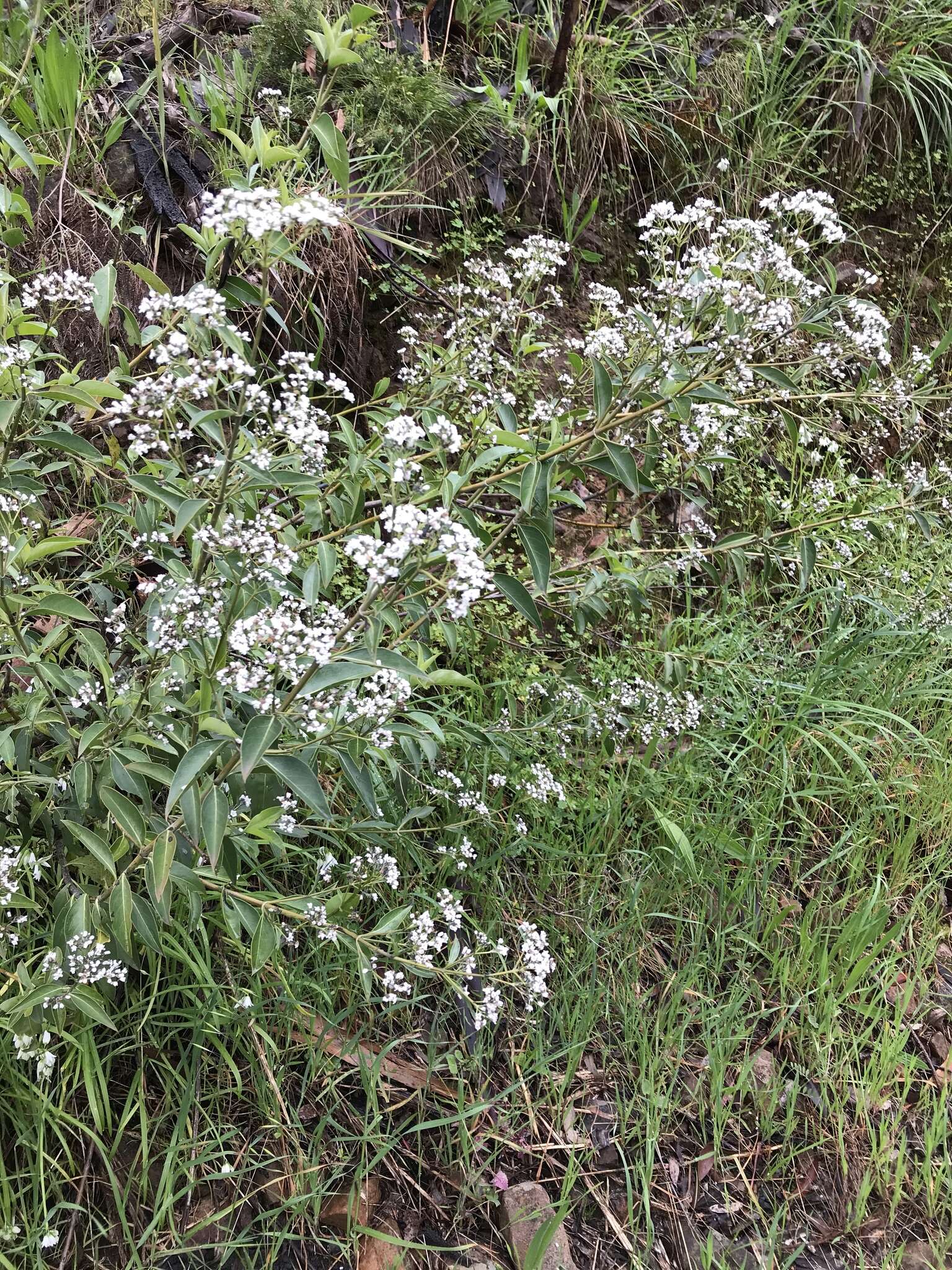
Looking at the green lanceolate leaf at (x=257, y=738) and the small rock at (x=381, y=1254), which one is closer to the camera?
the green lanceolate leaf at (x=257, y=738)

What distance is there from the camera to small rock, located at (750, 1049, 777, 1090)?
2.05m

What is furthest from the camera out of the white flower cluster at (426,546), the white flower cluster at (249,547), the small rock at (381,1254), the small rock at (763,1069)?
the small rock at (763,1069)

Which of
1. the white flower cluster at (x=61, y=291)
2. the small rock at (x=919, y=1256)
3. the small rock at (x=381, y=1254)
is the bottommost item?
the small rock at (x=919, y=1256)

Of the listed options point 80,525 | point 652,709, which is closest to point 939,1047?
point 652,709

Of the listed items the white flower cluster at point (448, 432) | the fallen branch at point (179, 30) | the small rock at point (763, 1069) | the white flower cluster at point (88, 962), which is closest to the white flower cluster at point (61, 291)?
the white flower cluster at point (448, 432)

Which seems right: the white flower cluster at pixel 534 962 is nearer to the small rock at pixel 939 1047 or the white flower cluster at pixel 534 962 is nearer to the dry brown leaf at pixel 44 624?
the small rock at pixel 939 1047

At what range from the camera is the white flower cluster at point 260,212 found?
1.16 meters

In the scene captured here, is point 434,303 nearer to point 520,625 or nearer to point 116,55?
point 520,625

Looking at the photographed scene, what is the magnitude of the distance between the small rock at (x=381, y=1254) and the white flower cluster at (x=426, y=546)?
47.3 inches

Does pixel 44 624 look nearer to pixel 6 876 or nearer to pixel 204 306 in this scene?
pixel 6 876

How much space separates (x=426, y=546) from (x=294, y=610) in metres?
0.37

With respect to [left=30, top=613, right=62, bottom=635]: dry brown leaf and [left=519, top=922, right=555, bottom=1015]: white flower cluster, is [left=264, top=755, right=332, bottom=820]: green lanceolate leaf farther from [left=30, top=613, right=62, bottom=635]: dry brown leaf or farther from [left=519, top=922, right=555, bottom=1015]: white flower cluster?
[left=30, top=613, right=62, bottom=635]: dry brown leaf

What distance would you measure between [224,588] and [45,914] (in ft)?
2.59

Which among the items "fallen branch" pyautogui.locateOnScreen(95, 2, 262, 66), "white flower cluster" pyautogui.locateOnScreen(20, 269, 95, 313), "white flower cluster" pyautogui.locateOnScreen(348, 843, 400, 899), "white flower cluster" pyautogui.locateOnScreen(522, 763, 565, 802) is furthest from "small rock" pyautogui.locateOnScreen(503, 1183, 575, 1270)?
"fallen branch" pyautogui.locateOnScreen(95, 2, 262, 66)
